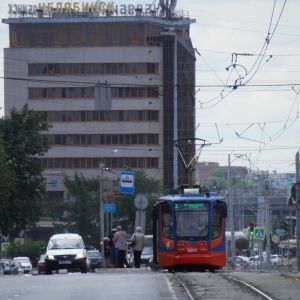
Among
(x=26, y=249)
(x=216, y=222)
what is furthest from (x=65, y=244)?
(x=26, y=249)

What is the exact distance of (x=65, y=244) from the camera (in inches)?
1545

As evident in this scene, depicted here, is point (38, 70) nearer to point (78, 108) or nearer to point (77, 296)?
point (78, 108)

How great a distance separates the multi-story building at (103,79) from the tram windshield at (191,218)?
6215cm

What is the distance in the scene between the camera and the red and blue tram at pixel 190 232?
34219 mm

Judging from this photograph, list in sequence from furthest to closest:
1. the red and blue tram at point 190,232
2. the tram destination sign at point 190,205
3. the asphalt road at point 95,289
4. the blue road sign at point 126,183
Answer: the blue road sign at point 126,183
the tram destination sign at point 190,205
the red and blue tram at point 190,232
the asphalt road at point 95,289

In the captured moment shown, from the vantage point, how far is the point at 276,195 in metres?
116

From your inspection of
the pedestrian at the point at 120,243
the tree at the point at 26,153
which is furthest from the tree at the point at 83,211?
the pedestrian at the point at 120,243

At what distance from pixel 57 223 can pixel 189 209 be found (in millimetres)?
60677

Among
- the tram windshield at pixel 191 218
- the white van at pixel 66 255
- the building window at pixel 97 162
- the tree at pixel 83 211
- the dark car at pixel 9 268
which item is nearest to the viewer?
the tram windshield at pixel 191 218

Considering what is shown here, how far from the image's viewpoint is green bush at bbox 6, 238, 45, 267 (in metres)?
89.3

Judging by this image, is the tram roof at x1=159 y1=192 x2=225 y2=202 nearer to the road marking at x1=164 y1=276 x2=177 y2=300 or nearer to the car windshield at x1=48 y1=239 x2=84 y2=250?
the car windshield at x1=48 y1=239 x2=84 y2=250

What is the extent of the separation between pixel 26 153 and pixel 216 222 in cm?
2920

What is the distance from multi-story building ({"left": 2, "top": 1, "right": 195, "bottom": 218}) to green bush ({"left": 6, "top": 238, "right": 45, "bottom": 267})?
1013 cm

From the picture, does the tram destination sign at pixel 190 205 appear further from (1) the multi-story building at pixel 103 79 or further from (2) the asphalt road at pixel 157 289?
(1) the multi-story building at pixel 103 79
